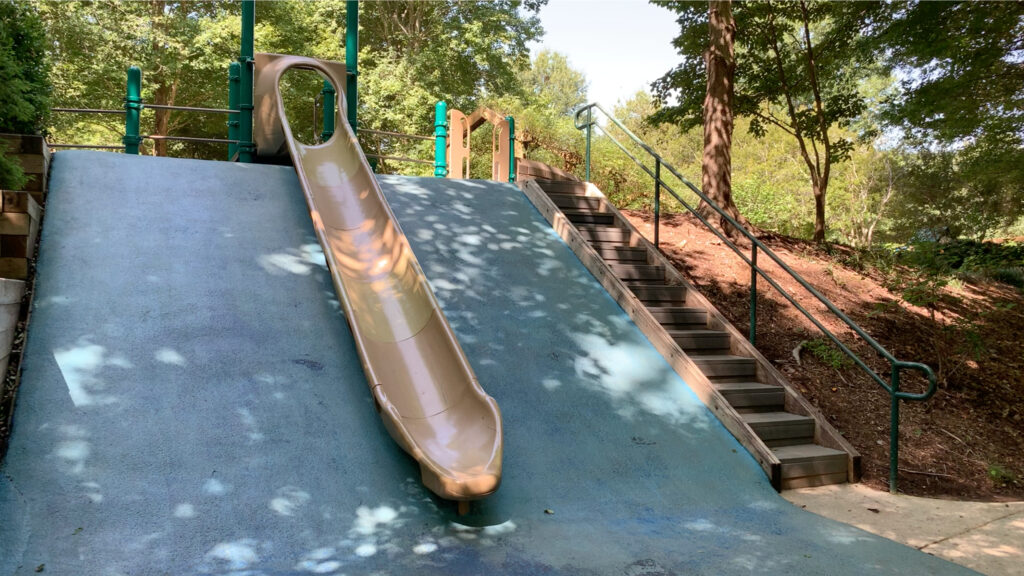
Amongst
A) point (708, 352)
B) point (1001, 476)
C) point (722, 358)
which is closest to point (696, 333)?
point (708, 352)

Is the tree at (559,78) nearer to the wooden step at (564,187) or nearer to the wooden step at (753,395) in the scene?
the wooden step at (564,187)

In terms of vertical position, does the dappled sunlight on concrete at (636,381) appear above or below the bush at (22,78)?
below

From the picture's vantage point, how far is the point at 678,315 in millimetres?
6324

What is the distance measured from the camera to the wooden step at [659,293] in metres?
6.53

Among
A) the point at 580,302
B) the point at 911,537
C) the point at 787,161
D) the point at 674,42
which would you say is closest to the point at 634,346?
the point at 580,302

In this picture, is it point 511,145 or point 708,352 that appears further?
point 511,145

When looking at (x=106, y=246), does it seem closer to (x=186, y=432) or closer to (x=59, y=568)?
(x=186, y=432)

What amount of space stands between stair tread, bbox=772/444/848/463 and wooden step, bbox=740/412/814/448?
2.1 inches

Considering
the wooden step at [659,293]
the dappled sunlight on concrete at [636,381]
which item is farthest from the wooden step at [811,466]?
the wooden step at [659,293]

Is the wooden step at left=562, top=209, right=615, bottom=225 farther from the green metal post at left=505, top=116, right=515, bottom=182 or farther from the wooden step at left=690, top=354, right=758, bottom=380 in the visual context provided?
the wooden step at left=690, top=354, right=758, bottom=380

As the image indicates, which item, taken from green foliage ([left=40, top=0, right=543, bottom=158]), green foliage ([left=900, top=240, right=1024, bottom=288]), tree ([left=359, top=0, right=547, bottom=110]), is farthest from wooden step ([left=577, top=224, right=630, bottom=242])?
tree ([left=359, top=0, right=547, bottom=110])

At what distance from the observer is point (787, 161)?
2386 centimetres

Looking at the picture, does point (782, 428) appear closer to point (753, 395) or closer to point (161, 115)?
point (753, 395)

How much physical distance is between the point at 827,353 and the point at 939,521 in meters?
2.53
